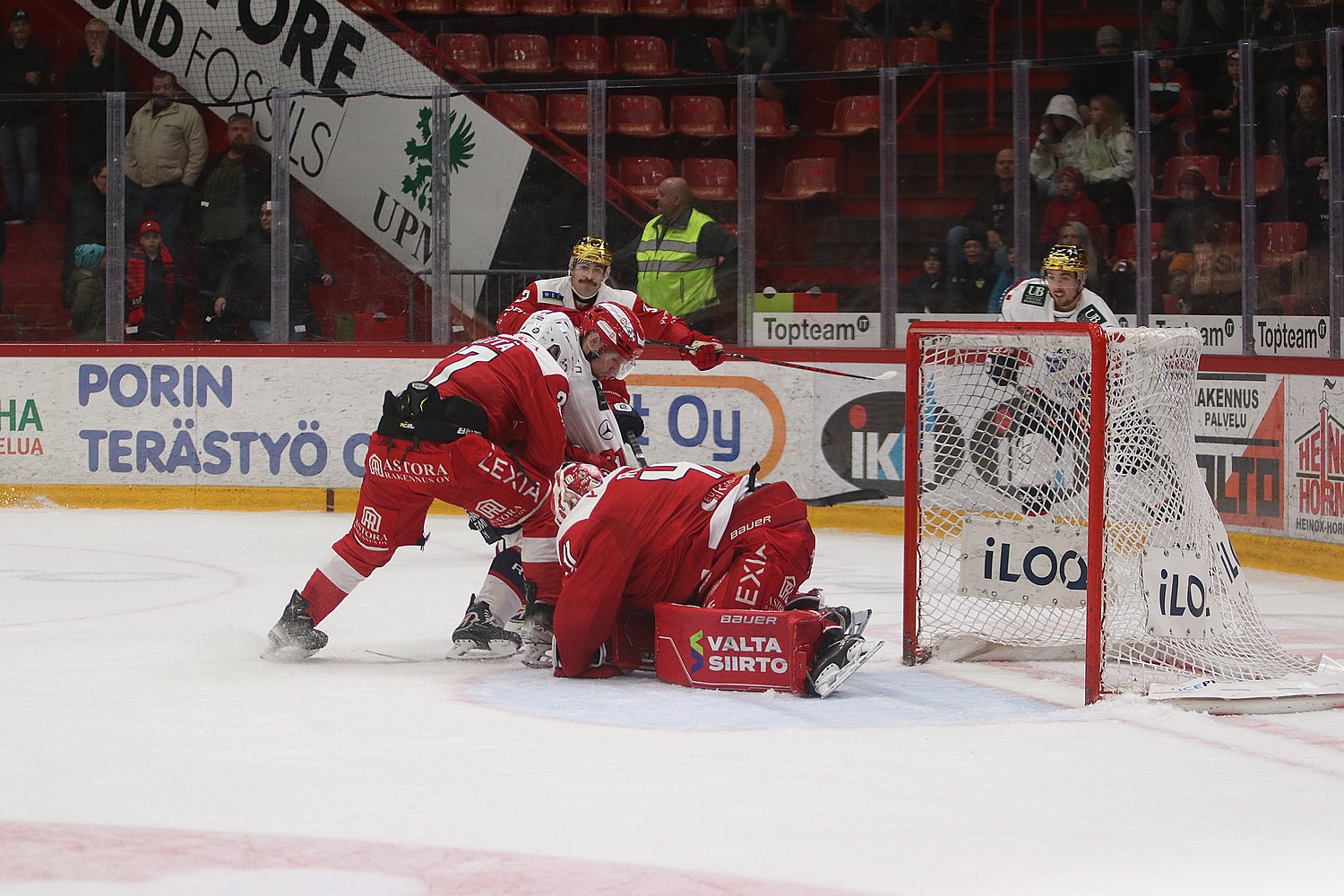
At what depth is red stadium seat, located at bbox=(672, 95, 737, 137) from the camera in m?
8.30

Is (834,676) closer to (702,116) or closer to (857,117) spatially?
(857,117)

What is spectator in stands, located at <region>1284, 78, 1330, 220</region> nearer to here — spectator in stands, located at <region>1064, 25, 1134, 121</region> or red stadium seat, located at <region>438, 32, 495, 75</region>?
spectator in stands, located at <region>1064, 25, 1134, 121</region>

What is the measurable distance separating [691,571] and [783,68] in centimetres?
538

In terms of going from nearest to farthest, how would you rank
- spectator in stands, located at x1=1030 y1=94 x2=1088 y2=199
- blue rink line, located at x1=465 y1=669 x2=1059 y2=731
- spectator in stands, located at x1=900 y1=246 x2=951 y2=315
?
blue rink line, located at x1=465 y1=669 x2=1059 y2=731 → spectator in stands, located at x1=1030 y1=94 x2=1088 y2=199 → spectator in stands, located at x1=900 y1=246 x2=951 y2=315

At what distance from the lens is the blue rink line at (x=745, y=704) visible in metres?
3.93

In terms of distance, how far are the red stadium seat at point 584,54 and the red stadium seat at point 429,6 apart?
0.74 m

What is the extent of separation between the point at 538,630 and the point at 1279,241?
4083mm

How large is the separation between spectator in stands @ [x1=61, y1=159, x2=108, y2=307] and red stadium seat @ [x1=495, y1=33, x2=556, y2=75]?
2.46m

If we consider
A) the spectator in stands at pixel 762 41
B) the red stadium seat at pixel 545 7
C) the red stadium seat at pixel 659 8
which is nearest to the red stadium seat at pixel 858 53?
the spectator in stands at pixel 762 41

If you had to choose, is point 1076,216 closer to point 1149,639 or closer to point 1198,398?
point 1198,398

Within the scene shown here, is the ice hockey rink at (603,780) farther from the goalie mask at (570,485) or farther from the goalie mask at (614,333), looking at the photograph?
the goalie mask at (614,333)

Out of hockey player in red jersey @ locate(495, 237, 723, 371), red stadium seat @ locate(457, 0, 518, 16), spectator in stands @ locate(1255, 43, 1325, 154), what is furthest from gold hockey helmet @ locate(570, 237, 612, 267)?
red stadium seat @ locate(457, 0, 518, 16)

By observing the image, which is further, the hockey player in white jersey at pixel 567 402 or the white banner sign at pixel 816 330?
the white banner sign at pixel 816 330

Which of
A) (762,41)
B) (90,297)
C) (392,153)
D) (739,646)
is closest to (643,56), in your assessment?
(762,41)
